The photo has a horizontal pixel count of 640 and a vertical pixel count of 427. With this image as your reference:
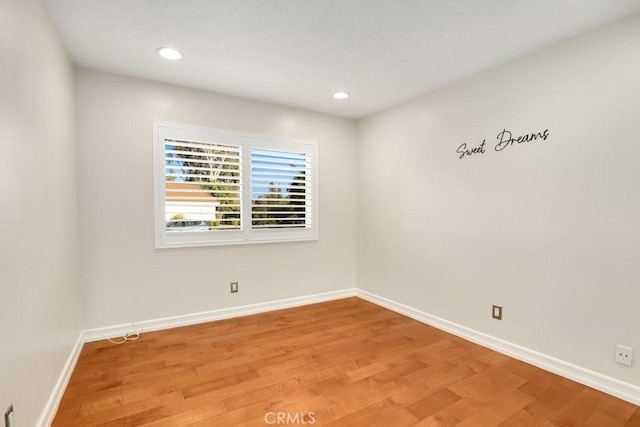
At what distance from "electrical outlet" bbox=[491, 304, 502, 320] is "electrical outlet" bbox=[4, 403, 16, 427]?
321 centimetres

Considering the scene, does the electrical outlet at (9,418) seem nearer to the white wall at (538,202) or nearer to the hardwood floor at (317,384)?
the hardwood floor at (317,384)

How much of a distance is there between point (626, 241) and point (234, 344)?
120 inches

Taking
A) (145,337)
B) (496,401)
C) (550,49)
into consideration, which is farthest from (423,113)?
(145,337)

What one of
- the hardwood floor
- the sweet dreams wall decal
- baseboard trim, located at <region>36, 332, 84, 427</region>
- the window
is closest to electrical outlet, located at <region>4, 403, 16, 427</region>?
baseboard trim, located at <region>36, 332, 84, 427</region>

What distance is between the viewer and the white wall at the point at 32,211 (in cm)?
137

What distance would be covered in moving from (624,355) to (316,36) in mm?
3019

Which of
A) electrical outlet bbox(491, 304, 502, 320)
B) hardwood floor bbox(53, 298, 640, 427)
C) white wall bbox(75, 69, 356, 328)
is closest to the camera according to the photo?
hardwood floor bbox(53, 298, 640, 427)

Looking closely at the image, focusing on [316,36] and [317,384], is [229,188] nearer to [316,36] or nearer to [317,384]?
[316,36]

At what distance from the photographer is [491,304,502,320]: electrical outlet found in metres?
2.75

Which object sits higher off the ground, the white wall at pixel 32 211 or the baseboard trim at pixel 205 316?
the white wall at pixel 32 211

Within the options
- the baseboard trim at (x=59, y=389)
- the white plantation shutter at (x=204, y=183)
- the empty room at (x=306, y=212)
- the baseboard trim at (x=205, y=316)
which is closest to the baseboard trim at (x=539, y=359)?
the empty room at (x=306, y=212)

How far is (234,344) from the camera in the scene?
2840 millimetres

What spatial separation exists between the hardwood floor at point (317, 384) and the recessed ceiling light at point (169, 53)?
248 centimetres

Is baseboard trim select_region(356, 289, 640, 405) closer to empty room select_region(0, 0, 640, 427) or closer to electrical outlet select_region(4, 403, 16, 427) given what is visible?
empty room select_region(0, 0, 640, 427)
